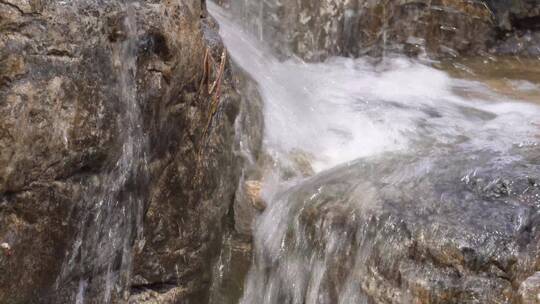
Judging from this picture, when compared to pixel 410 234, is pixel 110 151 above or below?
above

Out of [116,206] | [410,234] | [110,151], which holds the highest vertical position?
[110,151]

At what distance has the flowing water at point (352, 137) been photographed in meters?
3.64

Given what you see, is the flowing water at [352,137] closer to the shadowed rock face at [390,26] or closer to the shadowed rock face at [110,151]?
the shadowed rock face at [390,26]

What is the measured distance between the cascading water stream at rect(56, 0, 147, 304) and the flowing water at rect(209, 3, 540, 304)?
842 millimetres

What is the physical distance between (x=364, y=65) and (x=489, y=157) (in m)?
2.57

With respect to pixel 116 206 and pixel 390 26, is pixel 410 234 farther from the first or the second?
pixel 390 26

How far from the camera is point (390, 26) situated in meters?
6.46

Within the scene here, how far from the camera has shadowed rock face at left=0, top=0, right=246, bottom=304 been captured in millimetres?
2787

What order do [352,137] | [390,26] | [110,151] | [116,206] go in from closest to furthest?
[110,151] → [116,206] → [352,137] → [390,26]

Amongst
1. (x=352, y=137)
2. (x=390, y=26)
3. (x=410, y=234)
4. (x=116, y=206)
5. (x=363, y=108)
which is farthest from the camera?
(x=390, y=26)

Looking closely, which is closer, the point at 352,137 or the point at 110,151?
Answer: the point at 110,151

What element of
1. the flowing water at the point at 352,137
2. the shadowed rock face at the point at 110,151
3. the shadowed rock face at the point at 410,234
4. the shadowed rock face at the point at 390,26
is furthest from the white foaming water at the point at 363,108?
the shadowed rock face at the point at 110,151

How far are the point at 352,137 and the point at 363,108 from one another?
522mm

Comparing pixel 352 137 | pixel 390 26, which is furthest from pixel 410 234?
pixel 390 26
